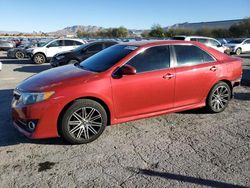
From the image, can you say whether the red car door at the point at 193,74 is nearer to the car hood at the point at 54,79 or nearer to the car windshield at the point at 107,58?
the car windshield at the point at 107,58

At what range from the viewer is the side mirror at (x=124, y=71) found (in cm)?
481

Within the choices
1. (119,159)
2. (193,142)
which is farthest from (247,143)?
(119,159)

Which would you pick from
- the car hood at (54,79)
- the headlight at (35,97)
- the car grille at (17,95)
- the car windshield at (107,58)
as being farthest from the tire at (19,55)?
the headlight at (35,97)

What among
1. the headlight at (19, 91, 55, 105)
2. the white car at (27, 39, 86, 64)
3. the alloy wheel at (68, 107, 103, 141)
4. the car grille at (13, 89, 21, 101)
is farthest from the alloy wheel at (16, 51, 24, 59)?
the alloy wheel at (68, 107, 103, 141)

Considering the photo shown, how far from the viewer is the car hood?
4593mm

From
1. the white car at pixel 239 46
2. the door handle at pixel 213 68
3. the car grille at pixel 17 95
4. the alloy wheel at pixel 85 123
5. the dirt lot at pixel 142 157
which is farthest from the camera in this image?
the white car at pixel 239 46

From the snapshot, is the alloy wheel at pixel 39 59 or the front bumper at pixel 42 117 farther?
the alloy wheel at pixel 39 59

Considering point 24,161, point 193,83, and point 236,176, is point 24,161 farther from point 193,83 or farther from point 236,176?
point 193,83

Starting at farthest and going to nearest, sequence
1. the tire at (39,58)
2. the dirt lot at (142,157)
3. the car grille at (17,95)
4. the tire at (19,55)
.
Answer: the tire at (19,55) → the tire at (39,58) → the car grille at (17,95) → the dirt lot at (142,157)

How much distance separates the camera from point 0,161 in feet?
13.6

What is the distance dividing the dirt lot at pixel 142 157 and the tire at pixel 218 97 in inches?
14.1

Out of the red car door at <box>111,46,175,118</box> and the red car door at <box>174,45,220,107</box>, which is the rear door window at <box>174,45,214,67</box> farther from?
the red car door at <box>111,46,175,118</box>

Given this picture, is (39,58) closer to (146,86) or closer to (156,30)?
(146,86)

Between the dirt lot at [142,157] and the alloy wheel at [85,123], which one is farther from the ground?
the alloy wheel at [85,123]
